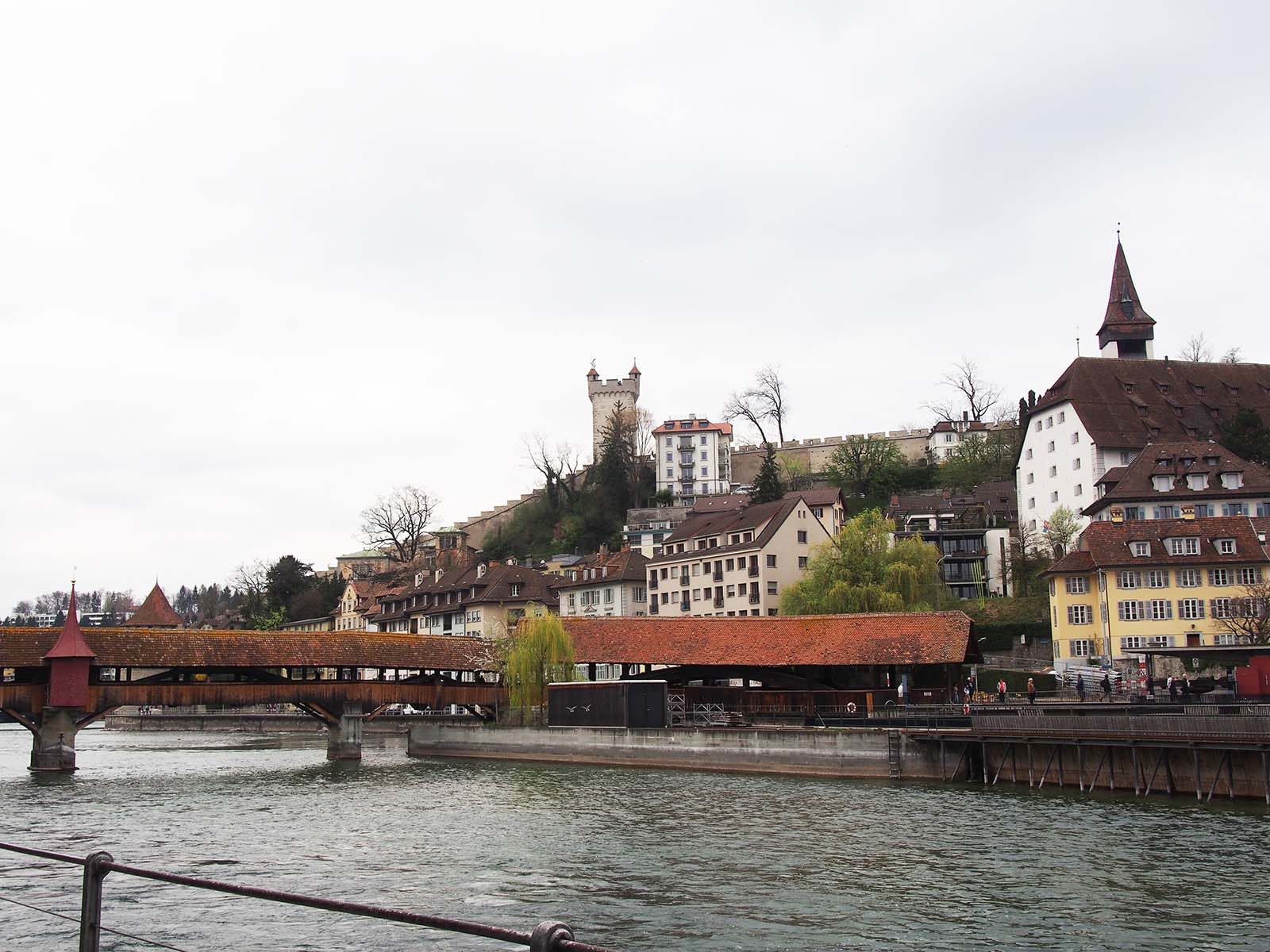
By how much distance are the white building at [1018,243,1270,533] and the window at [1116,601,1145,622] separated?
14.6 meters

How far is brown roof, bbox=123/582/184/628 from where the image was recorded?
319 feet

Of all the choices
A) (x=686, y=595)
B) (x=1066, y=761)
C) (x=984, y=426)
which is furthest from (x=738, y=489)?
(x=1066, y=761)

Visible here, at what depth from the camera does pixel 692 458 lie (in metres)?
122

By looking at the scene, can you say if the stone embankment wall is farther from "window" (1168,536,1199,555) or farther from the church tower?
the church tower

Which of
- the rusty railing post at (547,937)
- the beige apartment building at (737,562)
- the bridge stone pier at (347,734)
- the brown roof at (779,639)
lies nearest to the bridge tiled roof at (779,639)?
the brown roof at (779,639)

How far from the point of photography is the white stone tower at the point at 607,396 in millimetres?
133875

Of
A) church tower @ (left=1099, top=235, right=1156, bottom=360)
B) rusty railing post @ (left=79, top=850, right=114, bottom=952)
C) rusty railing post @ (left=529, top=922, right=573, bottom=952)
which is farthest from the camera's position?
church tower @ (left=1099, top=235, right=1156, bottom=360)

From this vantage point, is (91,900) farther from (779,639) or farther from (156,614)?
(156,614)

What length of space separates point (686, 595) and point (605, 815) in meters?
54.3

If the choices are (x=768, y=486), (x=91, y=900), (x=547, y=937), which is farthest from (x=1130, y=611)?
(x=547, y=937)

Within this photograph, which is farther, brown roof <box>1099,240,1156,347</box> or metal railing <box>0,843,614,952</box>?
brown roof <box>1099,240,1156,347</box>

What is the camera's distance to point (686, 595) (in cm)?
8306

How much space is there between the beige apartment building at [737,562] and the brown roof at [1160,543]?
22279 millimetres

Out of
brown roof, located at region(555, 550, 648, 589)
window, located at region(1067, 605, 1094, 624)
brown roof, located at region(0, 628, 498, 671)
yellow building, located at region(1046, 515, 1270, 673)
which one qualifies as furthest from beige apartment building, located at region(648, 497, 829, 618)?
brown roof, located at region(0, 628, 498, 671)
